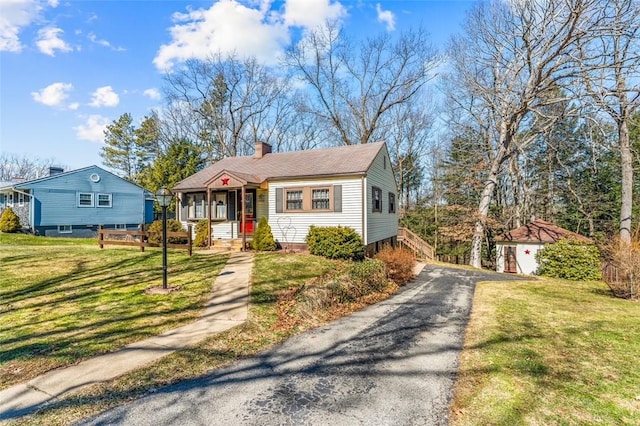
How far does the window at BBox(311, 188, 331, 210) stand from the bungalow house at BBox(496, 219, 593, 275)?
13.0 metres

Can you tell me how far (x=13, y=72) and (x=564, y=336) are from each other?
1210 cm

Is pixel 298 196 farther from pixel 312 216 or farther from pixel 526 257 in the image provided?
pixel 526 257

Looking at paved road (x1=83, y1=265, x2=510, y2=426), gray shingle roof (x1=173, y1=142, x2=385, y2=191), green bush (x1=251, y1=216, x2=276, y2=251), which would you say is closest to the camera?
paved road (x1=83, y1=265, x2=510, y2=426)

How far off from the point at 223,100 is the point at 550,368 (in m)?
32.9

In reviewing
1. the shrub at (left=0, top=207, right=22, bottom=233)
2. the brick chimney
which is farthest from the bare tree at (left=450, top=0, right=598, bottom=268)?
the shrub at (left=0, top=207, right=22, bottom=233)

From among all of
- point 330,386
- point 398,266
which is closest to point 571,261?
point 398,266

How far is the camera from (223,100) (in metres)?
32.0

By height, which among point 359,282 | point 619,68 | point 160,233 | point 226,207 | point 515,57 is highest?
point 515,57

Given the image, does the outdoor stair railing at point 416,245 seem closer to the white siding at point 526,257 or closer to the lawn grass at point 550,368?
the white siding at point 526,257

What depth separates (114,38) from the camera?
34.4 ft

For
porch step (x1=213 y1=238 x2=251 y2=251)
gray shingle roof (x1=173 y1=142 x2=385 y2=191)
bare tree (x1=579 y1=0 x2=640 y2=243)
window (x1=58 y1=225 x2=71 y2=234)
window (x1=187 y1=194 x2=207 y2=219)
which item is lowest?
porch step (x1=213 y1=238 x2=251 y2=251)

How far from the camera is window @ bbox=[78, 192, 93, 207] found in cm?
2348

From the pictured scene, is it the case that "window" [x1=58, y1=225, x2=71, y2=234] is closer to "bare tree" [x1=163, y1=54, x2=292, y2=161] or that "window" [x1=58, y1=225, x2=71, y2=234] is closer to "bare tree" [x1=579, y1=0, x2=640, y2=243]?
"bare tree" [x1=163, y1=54, x2=292, y2=161]

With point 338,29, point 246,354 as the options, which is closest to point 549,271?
point 246,354
